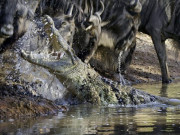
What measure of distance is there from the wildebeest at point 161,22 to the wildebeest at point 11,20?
28.0 feet

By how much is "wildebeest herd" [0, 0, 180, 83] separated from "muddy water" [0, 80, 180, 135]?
14.4ft

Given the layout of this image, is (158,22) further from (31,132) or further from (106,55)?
(31,132)

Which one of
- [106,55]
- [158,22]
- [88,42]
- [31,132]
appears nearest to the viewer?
[31,132]

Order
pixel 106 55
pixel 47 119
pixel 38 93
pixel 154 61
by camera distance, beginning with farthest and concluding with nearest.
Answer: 1. pixel 154 61
2. pixel 106 55
3. pixel 38 93
4. pixel 47 119

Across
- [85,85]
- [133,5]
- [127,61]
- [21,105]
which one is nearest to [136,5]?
[133,5]

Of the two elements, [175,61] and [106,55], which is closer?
[106,55]

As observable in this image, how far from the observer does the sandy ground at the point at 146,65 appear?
52.9 feet

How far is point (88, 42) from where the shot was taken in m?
14.1

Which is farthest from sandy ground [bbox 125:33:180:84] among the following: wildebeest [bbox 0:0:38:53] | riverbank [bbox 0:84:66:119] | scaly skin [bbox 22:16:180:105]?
wildebeest [bbox 0:0:38:53]

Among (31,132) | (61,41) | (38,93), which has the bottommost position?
(31,132)

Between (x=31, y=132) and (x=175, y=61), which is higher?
(x=175, y=61)

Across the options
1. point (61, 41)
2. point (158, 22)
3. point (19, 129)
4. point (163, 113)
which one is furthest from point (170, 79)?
point (19, 129)

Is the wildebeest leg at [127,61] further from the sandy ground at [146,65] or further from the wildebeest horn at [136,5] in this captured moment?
the wildebeest horn at [136,5]

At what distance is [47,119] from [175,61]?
13229 millimetres
